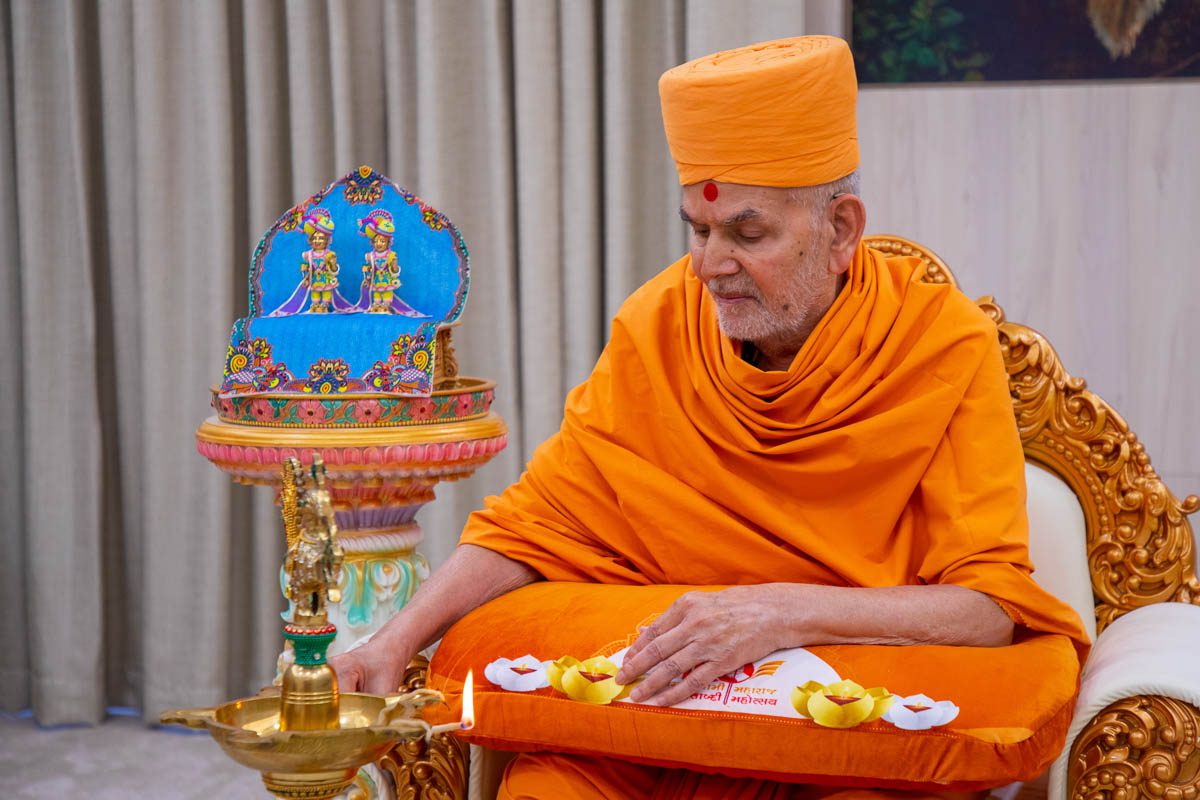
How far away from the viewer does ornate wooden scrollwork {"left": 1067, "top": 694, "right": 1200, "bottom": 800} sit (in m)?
1.61

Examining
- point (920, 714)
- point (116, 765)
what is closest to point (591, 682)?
point (920, 714)

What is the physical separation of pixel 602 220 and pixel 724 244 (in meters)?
1.57

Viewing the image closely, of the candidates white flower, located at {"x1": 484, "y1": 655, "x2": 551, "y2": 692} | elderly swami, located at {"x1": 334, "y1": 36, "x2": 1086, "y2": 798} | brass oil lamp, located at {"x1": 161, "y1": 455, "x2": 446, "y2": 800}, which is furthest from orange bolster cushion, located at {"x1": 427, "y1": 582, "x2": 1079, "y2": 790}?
brass oil lamp, located at {"x1": 161, "y1": 455, "x2": 446, "y2": 800}

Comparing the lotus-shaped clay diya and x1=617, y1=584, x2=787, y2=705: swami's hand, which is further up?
x1=617, y1=584, x2=787, y2=705: swami's hand

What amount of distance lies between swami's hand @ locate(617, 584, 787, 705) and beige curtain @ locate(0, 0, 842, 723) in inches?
69.4

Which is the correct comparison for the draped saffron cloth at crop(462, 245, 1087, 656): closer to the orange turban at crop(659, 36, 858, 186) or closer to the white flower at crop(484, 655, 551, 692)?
the orange turban at crop(659, 36, 858, 186)

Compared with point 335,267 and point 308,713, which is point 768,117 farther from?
point 308,713

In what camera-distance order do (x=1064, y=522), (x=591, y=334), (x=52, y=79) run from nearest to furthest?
(x=1064, y=522) → (x=591, y=334) → (x=52, y=79)

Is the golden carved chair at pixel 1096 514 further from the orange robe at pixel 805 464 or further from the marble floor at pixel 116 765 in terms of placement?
the marble floor at pixel 116 765

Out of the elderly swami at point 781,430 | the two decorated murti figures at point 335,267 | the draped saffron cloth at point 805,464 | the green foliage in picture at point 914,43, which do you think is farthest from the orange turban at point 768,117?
the green foliage in picture at point 914,43

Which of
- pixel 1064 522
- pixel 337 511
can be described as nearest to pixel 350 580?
pixel 337 511

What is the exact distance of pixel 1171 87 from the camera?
2.98 m

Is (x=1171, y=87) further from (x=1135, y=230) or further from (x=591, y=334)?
(x=591, y=334)

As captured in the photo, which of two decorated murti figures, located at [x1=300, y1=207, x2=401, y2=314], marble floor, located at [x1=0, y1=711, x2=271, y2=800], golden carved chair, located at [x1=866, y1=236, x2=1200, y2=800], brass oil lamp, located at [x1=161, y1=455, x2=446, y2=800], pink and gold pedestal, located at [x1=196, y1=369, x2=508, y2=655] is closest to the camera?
brass oil lamp, located at [x1=161, y1=455, x2=446, y2=800]
